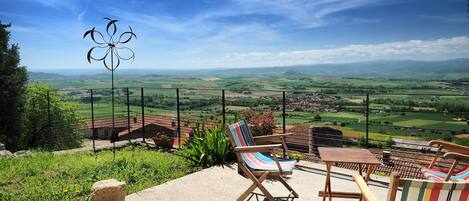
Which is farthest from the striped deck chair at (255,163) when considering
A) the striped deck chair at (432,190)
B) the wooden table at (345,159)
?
the striped deck chair at (432,190)

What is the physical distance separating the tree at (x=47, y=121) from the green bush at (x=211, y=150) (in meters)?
11.0

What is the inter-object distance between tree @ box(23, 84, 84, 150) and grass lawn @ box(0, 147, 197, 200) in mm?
9683

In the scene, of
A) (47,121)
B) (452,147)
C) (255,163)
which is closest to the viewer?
(452,147)

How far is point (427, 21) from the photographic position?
46625mm

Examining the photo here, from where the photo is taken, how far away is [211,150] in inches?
217

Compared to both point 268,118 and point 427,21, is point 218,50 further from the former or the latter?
point 268,118

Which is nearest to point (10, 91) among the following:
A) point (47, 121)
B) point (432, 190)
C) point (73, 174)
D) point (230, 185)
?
point (47, 121)

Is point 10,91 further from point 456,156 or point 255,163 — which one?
point 456,156

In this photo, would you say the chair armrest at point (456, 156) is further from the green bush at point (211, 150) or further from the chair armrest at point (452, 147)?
the green bush at point (211, 150)

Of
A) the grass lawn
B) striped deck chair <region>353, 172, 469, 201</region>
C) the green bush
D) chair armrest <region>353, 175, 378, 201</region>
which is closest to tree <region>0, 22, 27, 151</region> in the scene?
the grass lawn

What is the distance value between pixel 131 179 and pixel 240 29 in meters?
29.5

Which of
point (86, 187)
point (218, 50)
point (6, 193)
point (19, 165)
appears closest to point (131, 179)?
point (86, 187)

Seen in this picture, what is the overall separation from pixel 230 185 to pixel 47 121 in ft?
53.5

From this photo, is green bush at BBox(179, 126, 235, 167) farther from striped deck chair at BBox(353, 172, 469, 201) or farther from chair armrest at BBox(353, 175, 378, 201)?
striped deck chair at BBox(353, 172, 469, 201)
